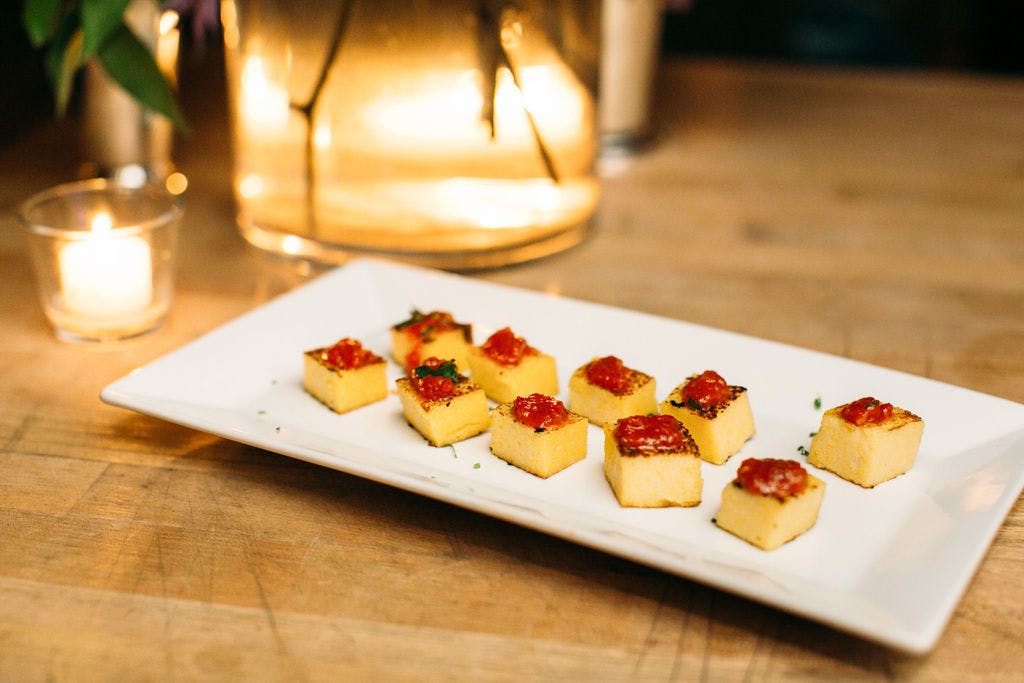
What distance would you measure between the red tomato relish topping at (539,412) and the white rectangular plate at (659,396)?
0.05 metres

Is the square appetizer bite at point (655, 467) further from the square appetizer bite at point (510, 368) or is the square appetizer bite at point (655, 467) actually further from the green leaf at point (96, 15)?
the green leaf at point (96, 15)

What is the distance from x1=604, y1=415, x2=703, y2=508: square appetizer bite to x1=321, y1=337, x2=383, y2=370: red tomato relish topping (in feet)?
1.01

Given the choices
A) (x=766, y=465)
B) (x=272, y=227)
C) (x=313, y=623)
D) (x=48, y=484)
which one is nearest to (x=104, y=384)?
(x=48, y=484)

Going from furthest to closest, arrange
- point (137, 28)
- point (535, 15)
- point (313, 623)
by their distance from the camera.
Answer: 1. point (137, 28)
2. point (535, 15)
3. point (313, 623)

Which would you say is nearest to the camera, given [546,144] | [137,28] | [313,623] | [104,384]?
[313,623]

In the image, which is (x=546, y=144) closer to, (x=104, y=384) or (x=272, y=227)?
(x=272, y=227)

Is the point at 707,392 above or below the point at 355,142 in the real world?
below

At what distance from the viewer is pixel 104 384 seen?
1287mm

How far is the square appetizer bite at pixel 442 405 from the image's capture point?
42.0 inches

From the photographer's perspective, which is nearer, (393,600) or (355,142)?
(393,600)

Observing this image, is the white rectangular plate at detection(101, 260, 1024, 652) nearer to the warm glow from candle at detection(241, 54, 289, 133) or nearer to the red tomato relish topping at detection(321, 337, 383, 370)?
the red tomato relish topping at detection(321, 337, 383, 370)

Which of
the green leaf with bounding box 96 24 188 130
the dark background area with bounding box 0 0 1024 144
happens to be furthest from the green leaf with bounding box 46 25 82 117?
the dark background area with bounding box 0 0 1024 144

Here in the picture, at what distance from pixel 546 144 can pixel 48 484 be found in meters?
0.81

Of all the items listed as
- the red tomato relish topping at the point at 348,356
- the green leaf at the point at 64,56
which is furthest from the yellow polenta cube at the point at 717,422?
the green leaf at the point at 64,56
